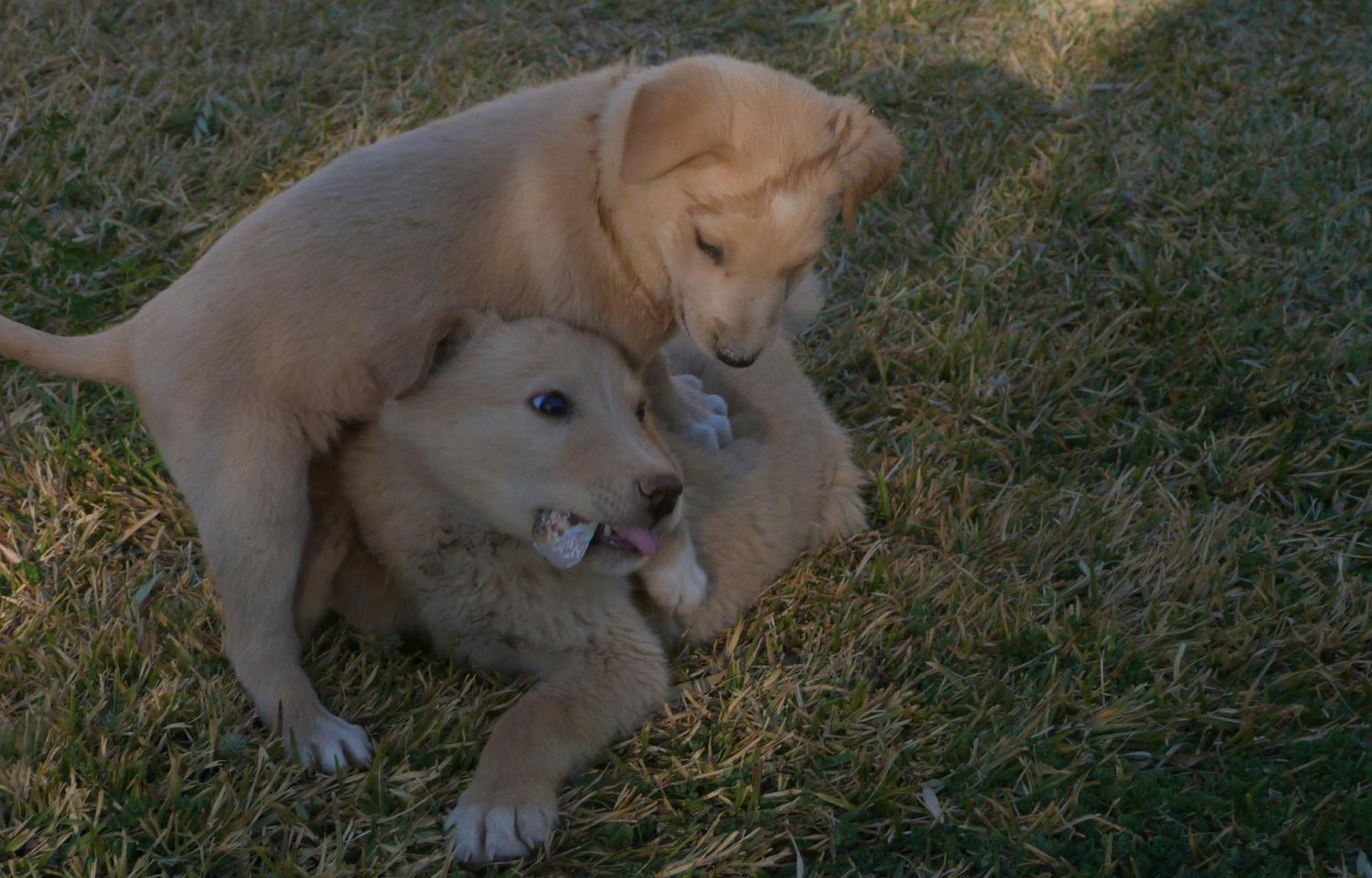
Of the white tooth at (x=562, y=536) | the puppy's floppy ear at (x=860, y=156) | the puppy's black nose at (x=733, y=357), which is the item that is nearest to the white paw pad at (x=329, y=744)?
the white tooth at (x=562, y=536)

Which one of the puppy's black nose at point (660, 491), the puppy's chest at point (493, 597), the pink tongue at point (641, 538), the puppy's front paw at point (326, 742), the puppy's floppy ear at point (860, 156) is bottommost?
the puppy's front paw at point (326, 742)

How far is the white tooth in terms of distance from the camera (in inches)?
125

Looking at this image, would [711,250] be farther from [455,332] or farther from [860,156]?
[455,332]

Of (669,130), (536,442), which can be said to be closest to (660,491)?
(536,442)

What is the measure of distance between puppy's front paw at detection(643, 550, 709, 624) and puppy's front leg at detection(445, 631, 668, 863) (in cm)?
9

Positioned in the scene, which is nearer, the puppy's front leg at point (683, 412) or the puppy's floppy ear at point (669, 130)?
the puppy's floppy ear at point (669, 130)

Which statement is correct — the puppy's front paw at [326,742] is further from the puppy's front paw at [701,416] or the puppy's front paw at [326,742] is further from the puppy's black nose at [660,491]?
the puppy's front paw at [701,416]

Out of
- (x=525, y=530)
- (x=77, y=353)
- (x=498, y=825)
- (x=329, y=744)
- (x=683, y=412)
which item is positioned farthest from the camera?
(x=683, y=412)

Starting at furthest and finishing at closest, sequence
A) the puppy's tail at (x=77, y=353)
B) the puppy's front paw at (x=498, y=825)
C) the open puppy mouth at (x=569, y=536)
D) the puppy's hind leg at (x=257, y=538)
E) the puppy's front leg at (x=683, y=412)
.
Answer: the puppy's front leg at (x=683, y=412) → the puppy's tail at (x=77, y=353) → the open puppy mouth at (x=569, y=536) → the puppy's hind leg at (x=257, y=538) → the puppy's front paw at (x=498, y=825)

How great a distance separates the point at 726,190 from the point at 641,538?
2.84ft

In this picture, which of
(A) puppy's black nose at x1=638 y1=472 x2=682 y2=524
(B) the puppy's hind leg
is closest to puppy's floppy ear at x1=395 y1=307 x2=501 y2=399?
(B) the puppy's hind leg

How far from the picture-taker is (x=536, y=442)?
318 cm

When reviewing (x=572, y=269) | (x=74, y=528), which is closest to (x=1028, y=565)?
(x=572, y=269)

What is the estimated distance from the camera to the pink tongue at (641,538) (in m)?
3.22
